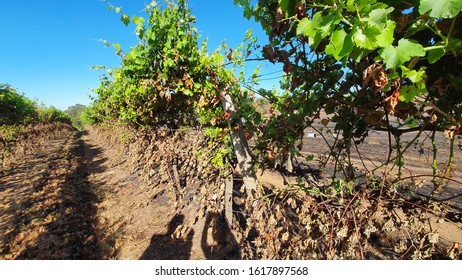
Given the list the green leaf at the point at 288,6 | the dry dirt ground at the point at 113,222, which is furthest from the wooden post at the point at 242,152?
the green leaf at the point at 288,6

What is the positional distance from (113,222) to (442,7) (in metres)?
6.53

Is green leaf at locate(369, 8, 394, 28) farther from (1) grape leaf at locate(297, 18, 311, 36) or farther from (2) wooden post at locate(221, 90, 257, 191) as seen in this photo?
(2) wooden post at locate(221, 90, 257, 191)

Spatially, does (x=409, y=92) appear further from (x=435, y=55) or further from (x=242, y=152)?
(x=242, y=152)

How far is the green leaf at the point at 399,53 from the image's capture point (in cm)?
89

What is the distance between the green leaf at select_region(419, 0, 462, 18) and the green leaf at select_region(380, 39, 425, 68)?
14 centimetres

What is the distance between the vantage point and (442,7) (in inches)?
29.5

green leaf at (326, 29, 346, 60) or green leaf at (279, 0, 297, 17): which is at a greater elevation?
green leaf at (279, 0, 297, 17)

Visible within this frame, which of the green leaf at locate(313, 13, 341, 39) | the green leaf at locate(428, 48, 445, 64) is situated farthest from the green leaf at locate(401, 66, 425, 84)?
the green leaf at locate(313, 13, 341, 39)

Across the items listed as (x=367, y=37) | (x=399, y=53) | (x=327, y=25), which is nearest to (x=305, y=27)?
(x=327, y=25)

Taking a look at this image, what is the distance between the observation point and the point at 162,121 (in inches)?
253

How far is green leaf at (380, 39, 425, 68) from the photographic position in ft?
2.90

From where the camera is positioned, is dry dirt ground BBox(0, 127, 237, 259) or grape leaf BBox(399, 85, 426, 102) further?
dry dirt ground BBox(0, 127, 237, 259)

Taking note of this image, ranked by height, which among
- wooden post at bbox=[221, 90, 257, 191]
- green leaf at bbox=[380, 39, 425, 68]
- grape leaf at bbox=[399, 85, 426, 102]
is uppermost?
green leaf at bbox=[380, 39, 425, 68]

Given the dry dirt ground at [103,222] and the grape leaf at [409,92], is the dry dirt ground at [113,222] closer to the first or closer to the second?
the dry dirt ground at [103,222]
